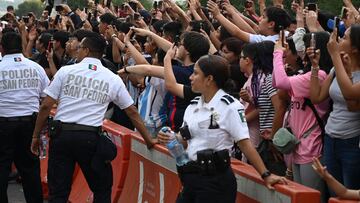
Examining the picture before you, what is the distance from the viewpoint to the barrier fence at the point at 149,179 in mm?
6160

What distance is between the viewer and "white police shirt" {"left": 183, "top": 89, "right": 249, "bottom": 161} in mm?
6059

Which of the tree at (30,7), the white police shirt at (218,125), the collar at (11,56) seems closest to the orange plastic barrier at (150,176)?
the white police shirt at (218,125)

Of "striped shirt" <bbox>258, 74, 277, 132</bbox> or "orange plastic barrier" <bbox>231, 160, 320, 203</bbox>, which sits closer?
"orange plastic barrier" <bbox>231, 160, 320, 203</bbox>

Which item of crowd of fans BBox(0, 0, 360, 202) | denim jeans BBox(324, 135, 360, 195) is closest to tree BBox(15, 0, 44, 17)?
crowd of fans BBox(0, 0, 360, 202)

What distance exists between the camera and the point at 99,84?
812 cm

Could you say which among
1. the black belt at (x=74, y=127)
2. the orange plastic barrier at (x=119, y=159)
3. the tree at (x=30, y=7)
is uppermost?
the black belt at (x=74, y=127)

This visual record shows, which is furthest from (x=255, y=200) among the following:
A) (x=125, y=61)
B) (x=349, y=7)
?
(x=125, y=61)

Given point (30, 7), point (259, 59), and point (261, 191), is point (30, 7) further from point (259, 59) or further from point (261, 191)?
point (261, 191)

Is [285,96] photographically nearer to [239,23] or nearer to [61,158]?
[61,158]

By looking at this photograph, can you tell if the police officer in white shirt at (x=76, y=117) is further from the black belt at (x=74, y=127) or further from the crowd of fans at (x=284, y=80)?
the crowd of fans at (x=284, y=80)

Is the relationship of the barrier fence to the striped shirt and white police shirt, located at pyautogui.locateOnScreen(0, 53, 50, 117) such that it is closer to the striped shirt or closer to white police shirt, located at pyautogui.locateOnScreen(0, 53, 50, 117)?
the striped shirt

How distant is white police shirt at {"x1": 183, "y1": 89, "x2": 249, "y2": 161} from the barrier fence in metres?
0.40

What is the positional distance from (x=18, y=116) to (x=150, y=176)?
1876 millimetres

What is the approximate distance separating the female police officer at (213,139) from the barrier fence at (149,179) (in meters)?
0.22
